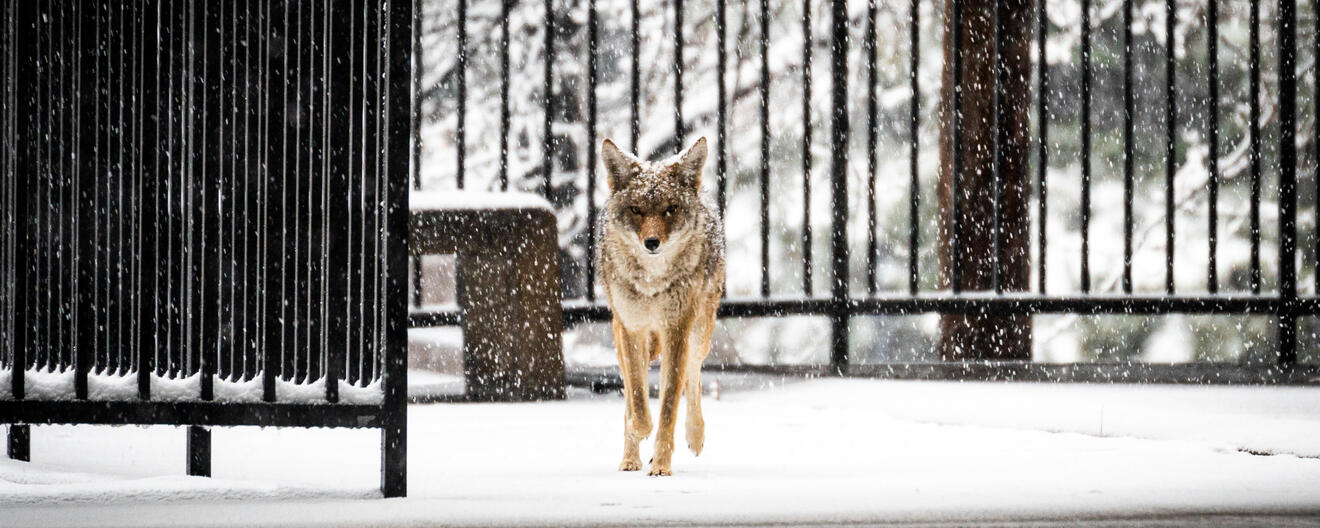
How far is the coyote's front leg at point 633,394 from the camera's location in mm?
4566

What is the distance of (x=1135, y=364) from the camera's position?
25.0 feet

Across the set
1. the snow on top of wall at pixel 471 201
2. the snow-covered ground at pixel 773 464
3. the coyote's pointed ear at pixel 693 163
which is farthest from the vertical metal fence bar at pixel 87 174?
the snow on top of wall at pixel 471 201

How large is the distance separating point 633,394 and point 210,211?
4.91ft

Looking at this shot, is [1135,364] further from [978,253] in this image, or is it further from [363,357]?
[363,357]

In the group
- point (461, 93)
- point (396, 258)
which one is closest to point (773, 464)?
point (396, 258)

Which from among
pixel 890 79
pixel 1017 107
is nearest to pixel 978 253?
pixel 1017 107

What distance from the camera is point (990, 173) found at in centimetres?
837

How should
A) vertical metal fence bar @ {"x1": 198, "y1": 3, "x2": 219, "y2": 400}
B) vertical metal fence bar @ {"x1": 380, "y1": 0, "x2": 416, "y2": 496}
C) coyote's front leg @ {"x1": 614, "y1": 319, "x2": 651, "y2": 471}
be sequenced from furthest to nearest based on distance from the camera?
coyote's front leg @ {"x1": 614, "y1": 319, "x2": 651, "y2": 471}, vertical metal fence bar @ {"x1": 198, "y1": 3, "x2": 219, "y2": 400}, vertical metal fence bar @ {"x1": 380, "y1": 0, "x2": 416, "y2": 496}

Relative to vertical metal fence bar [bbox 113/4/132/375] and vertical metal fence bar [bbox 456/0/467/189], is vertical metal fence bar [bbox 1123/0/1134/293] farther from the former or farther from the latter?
vertical metal fence bar [bbox 113/4/132/375]

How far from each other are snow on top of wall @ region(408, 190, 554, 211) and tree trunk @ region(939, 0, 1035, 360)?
2725mm

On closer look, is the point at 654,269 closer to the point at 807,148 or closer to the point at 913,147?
the point at 807,148

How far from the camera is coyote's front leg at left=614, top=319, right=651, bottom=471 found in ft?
15.0

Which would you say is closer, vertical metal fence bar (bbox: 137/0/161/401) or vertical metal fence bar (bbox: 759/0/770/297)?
vertical metal fence bar (bbox: 137/0/161/401)

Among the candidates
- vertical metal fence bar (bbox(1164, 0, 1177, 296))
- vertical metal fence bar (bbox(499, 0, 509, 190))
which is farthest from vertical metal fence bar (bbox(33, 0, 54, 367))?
vertical metal fence bar (bbox(1164, 0, 1177, 296))
